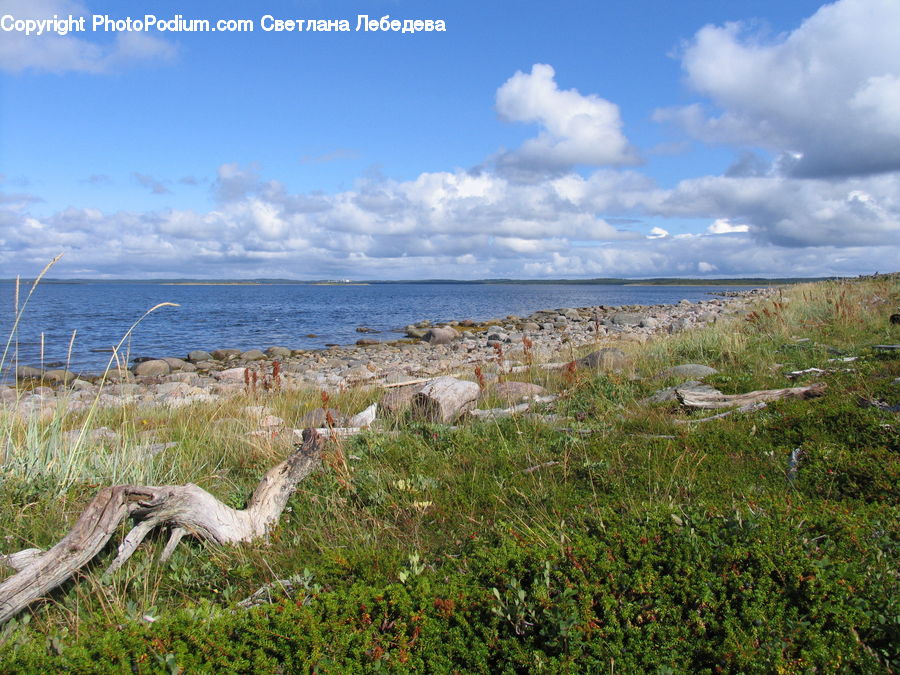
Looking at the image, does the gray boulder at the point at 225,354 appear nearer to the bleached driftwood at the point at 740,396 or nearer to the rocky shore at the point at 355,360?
the rocky shore at the point at 355,360

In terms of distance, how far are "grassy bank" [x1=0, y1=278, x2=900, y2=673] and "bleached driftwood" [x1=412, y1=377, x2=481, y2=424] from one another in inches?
46.4

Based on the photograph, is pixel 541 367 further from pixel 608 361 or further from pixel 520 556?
pixel 520 556

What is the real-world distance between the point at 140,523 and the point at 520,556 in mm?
2628

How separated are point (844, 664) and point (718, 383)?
18.9 ft

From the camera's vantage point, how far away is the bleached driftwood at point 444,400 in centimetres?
746

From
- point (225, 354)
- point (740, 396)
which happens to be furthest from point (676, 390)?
point (225, 354)

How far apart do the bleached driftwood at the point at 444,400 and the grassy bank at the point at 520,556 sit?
1179 mm

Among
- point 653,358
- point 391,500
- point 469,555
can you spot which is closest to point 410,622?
point 469,555

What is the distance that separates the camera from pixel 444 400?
24.9ft

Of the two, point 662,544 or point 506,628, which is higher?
point 662,544

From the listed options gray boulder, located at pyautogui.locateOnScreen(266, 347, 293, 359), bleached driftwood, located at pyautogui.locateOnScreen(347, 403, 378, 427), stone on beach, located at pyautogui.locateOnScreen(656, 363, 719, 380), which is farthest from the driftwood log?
gray boulder, located at pyautogui.locateOnScreen(266, 347, 293, 359)

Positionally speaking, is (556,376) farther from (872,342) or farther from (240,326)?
(240,326)

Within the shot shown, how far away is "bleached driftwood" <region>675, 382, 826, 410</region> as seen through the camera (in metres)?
6.50

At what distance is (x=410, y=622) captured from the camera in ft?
9.12
